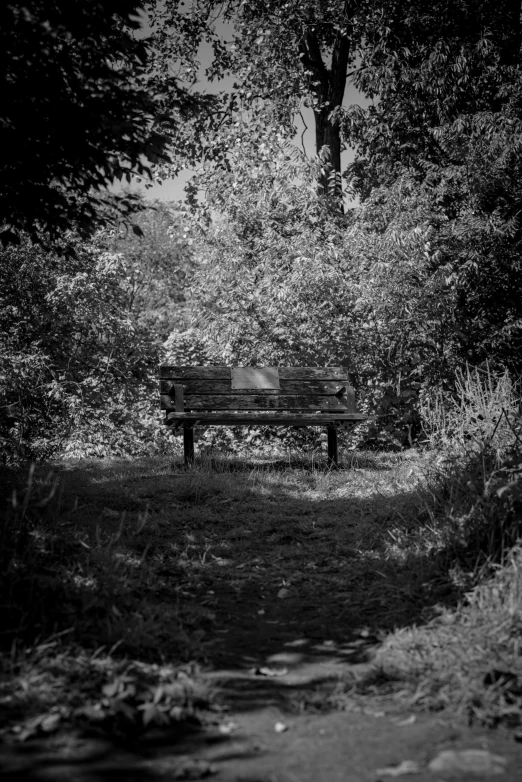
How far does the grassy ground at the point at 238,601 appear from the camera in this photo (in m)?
2.53

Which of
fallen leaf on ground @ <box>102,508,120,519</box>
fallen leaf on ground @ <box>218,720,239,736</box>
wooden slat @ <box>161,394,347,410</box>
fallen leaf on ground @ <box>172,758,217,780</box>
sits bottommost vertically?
fallen leaf on ground @ <box>172,758,217,780</box>

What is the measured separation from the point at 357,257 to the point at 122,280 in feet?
14.3

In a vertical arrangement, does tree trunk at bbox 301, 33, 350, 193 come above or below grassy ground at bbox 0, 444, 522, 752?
above

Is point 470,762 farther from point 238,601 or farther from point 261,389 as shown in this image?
point 261,389

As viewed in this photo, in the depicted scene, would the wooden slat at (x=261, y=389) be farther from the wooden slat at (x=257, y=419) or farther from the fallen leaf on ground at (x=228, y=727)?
the fallen leaf on ground at (x=228, y=727)

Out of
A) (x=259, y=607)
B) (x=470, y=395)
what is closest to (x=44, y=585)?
(x=259, y=607)

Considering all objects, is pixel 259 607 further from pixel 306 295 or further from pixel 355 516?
pixel 306 295

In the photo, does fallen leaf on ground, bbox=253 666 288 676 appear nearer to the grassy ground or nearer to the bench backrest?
the grassy ground

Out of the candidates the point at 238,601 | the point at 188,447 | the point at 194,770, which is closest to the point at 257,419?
the point at 188,447

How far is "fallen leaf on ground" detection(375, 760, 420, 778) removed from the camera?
82.8 inches

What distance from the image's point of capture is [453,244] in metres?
10.7

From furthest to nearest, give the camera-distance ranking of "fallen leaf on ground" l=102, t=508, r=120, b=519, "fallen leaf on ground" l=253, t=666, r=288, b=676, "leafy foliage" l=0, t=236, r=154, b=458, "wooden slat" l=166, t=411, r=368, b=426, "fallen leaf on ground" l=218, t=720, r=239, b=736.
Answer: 1. "leafy foliage" l=0, t=236, r=154, b=458
2. "wooden slat" l=166, t=411, r=368, b=426
3. "fallen leaf on ground" l=102, t=508, r=120, b=519
4. "fallen leaf on ground" l=253, t=666, r=288, b=676
5. "fallen leaf on ground" l=218, t=720, r=239, b=736

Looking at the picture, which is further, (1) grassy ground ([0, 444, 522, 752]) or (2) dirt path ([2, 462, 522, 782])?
(1) grassy ground ([0, 444, 522, 752])

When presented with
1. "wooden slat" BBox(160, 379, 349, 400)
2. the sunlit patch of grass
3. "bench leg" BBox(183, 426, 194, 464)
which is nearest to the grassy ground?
the sunlit patch of grass
